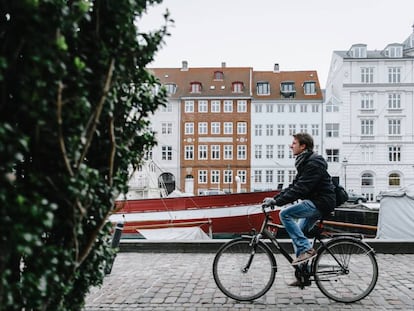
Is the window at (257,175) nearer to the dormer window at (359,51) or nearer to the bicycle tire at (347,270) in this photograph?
the dormer window at (359,51)

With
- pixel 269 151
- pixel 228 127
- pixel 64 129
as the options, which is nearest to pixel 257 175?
pixel 269 151

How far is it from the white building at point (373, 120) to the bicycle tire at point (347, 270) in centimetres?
5340

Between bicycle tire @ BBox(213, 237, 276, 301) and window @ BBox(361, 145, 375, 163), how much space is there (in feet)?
180

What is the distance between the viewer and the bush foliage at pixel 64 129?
7.22 ft

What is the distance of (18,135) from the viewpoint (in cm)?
214

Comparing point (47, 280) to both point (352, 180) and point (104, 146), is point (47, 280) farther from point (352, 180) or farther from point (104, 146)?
point (352, 180)

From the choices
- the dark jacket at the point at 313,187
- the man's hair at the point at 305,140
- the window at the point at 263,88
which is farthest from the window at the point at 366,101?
the dark jacket at the point at 313,187

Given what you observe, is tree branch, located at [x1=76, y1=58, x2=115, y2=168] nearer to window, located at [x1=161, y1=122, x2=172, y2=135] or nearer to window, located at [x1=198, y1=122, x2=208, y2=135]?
window, located at [x1=198, y1=122, x2=208, y2=135]

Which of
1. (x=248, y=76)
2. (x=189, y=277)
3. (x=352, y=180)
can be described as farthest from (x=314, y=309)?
(x=248, y=76)

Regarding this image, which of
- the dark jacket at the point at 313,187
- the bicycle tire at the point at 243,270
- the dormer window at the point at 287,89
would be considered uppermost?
the dormer window at the point at 287,89

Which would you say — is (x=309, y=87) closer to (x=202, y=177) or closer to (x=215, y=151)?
(x=215, y=151)

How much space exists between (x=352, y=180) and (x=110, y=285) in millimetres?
54099

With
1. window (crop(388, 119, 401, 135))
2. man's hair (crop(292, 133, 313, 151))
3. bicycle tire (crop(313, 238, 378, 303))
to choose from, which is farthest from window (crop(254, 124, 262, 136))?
bicycle tire (crop(313, 238, 378, 303))

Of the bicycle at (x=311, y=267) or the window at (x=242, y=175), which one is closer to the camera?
the bicycle at (x=311, y=267)
